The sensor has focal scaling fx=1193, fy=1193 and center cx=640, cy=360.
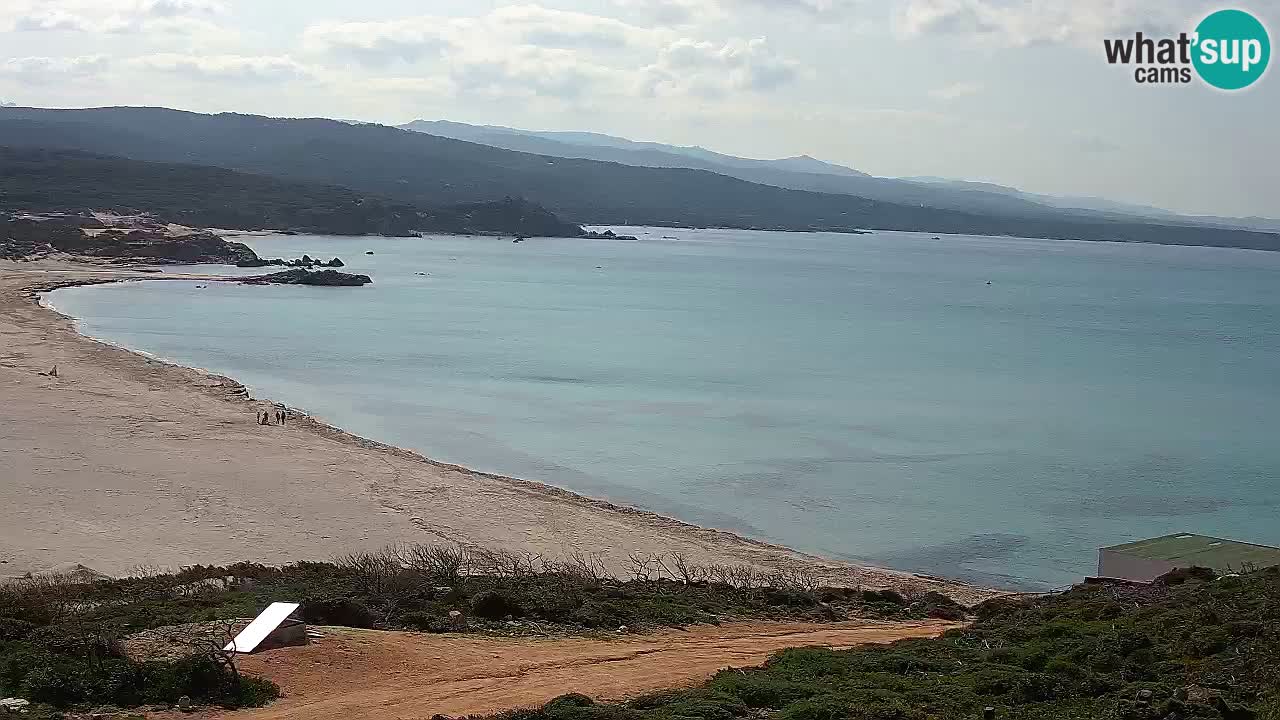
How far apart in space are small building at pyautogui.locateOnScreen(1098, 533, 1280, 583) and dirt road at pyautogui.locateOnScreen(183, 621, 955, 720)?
5.77 meters

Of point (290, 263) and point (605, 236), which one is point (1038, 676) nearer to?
point (290, 263)

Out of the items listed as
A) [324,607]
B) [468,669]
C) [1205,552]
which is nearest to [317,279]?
[1205,552]

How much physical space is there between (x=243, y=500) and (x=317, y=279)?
5535 cm

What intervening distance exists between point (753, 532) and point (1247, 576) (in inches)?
399

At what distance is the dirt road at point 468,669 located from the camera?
28.6 ft

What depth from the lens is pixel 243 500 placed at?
63.9 feet

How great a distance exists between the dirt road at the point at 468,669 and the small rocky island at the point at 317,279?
211 feet

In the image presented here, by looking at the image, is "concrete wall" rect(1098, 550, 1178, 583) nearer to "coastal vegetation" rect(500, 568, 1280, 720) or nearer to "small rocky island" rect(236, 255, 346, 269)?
"coastal vegetation" rect(500, 568, 1280, 720)

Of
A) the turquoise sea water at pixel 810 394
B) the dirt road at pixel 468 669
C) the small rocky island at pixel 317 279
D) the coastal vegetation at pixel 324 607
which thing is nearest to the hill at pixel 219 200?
the turquoise sea water at pixel 810 394

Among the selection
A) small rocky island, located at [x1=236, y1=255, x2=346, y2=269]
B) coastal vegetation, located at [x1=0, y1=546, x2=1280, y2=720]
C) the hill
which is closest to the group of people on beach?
coastal vegetation, located at [x1=0, y1=546, x2=1280, y2=720]

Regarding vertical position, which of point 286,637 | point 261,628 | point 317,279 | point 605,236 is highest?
point 605,236

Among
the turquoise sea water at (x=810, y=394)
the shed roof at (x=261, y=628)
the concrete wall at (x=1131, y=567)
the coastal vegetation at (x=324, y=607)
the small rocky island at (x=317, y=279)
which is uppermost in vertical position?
the small rocky island at (x=317, y=279)

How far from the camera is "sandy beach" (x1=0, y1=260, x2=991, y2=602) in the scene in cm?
1683

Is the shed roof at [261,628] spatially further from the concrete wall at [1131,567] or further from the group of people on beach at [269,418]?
the group of people on beach at [269,418]
